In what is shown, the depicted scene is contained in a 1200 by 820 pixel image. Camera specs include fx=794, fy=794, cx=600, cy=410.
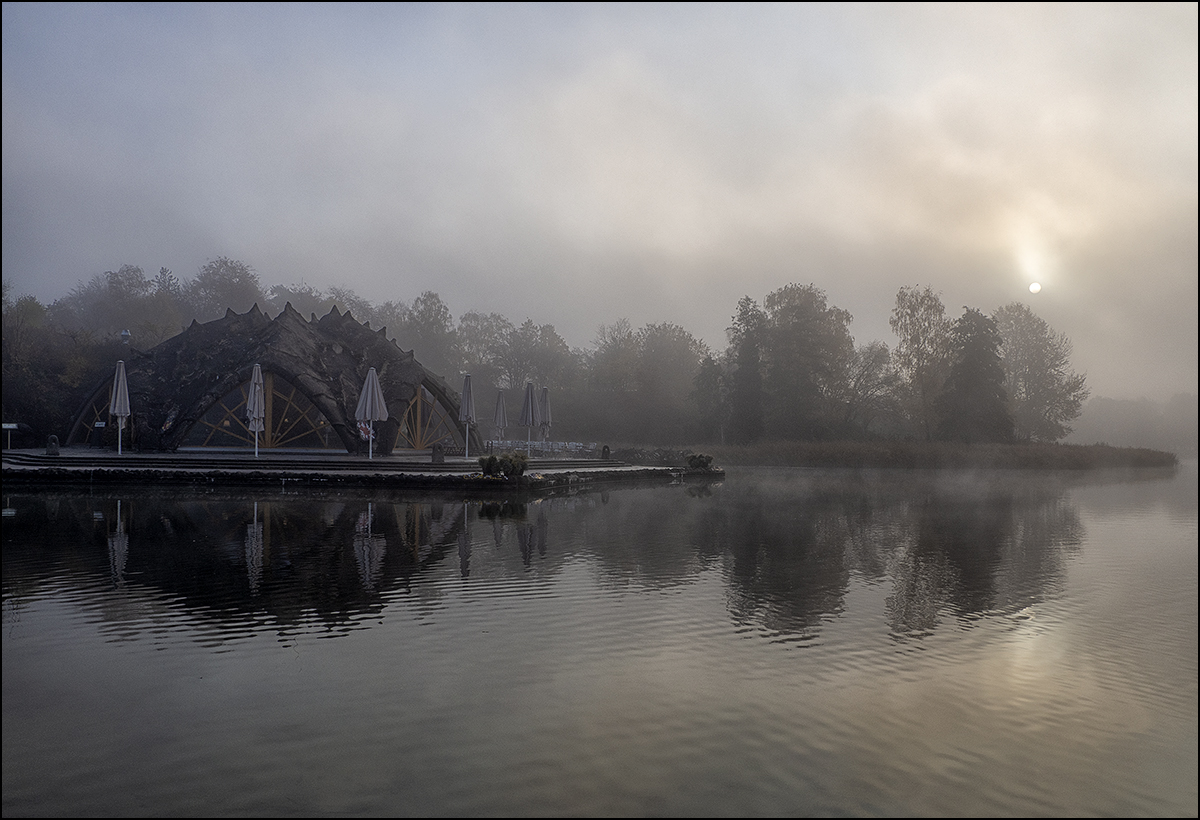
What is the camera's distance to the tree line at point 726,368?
4769 centimetres

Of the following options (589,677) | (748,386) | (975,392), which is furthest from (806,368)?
(589,677)

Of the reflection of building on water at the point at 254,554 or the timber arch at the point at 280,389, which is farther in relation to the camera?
the timber arch at the point at 280,389

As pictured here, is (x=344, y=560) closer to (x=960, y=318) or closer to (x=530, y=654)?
(x=530, y=654)

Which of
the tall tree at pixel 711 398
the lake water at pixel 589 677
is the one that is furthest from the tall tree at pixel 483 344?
the lake water at pixel 589 677

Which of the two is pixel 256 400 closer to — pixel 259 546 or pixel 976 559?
pixel 259 546

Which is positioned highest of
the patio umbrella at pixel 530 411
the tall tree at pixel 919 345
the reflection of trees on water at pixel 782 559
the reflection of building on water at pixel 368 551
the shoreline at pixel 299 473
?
the tall tree at pixel 919 345

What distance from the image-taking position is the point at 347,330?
3812cm

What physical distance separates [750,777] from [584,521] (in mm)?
13035

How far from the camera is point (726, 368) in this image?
7394 centimetres

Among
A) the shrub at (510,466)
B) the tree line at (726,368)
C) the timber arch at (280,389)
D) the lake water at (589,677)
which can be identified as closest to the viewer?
the lake water at (589,677)

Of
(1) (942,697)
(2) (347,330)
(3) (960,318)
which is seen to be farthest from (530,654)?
(3) (960,318)

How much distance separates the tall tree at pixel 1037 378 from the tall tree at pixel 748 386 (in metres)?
16.7

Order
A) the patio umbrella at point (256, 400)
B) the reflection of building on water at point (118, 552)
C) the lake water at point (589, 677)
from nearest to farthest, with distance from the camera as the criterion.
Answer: the lake water at point (589, 677)
the reflection of building on water at point (118, 552)
the patio umbrella at point (256, 400)

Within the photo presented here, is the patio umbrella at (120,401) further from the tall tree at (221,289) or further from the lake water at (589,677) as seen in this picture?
the tall tree at (221,289)
